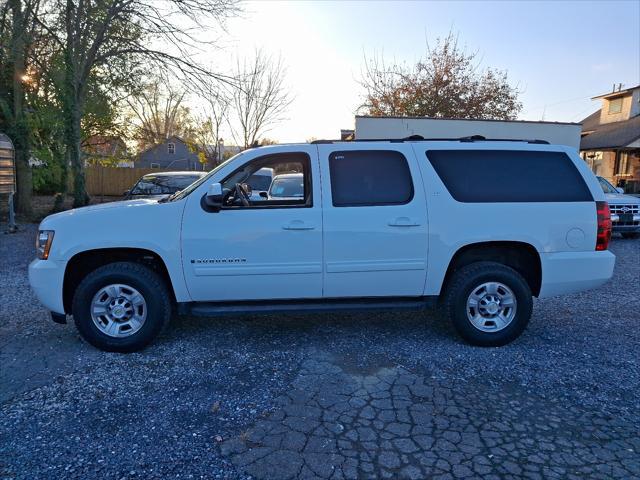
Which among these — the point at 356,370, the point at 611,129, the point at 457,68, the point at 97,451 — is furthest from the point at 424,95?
the point at 97,451

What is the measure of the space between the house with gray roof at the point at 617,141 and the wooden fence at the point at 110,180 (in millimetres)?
26227

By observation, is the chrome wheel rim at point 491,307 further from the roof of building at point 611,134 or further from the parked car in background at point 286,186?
the roof of building at point 611,134

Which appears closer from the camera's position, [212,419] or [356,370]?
[212,419]

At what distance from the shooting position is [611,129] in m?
27.3

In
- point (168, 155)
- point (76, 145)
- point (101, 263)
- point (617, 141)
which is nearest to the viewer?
point (101, 263)

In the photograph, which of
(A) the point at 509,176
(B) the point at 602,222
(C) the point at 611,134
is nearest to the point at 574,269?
(B) the point at 602,222

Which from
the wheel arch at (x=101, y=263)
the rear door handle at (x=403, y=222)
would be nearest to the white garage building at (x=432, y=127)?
the rear door handle at (x=403, y=222)

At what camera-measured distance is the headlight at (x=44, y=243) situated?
423cm

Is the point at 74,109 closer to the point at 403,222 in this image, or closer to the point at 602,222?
the point at 403,222

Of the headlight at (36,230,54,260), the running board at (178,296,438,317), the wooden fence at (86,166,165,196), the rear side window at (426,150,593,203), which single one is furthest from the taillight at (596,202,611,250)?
the wooden fence at (86,166,165,196)

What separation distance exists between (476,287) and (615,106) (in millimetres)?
31319

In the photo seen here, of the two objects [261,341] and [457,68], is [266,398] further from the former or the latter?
[457,68]

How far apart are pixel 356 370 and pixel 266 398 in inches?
34.7

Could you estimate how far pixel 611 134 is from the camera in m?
26.3
